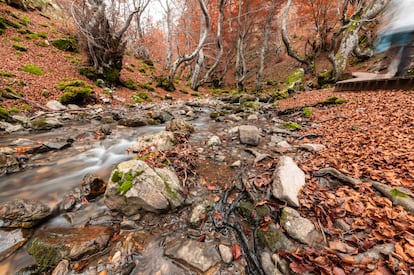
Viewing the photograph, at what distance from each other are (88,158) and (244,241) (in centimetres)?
370

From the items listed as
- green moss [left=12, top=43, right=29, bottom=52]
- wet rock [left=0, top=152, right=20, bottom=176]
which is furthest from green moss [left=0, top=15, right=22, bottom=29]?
wet rock [left=0, top=152, right=20, bottom=176]

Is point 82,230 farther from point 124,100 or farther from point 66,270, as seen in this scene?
point 124,100

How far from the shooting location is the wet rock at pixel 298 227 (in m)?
1.70

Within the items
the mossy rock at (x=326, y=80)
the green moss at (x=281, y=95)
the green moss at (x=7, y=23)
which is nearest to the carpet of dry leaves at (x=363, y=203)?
the green moss at (x=281, y=95)

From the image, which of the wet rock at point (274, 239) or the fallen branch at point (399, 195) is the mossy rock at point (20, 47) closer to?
Answer: the wet rock at point (274, 239)

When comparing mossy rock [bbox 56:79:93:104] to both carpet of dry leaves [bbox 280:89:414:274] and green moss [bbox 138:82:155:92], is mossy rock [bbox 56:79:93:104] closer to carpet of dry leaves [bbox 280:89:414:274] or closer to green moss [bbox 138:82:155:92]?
green moss [bbox 138:82:155:92]

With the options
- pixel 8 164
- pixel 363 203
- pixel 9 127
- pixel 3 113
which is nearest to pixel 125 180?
pixel 8 164

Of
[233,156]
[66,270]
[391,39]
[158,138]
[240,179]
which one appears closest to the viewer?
[66,270]

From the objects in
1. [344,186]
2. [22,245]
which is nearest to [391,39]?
[344,186]

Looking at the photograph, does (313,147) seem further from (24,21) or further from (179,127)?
(24,21)

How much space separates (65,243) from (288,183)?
8.91ft

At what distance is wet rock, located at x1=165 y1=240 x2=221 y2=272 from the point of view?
66.0 inches

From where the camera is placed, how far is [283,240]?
1.74 metres

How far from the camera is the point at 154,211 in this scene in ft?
7.33
